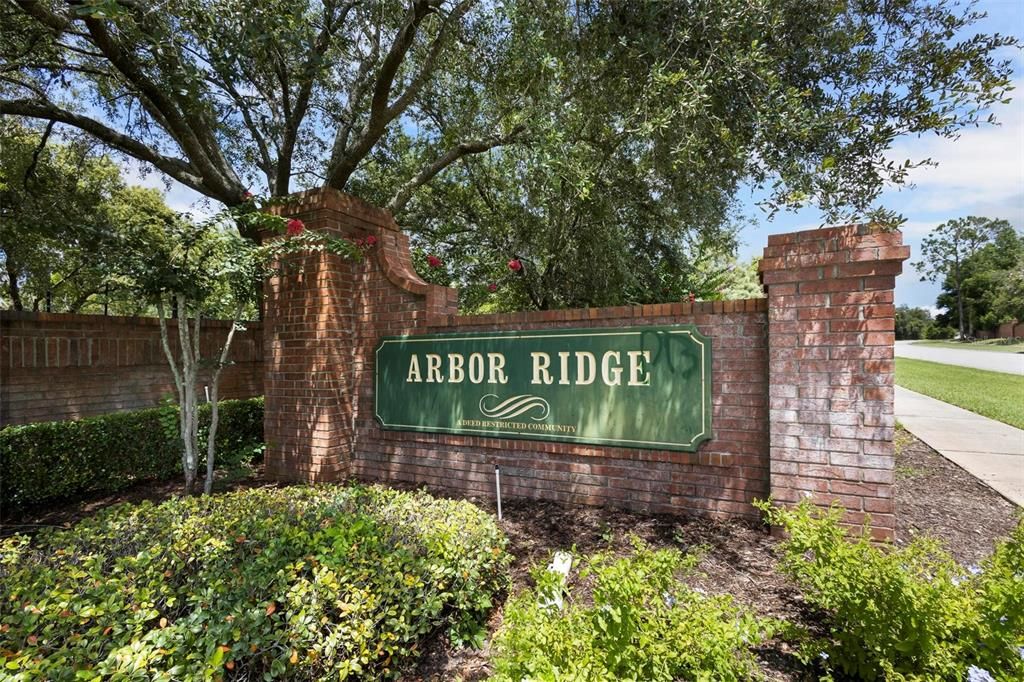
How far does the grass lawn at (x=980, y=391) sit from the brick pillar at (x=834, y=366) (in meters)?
7.32

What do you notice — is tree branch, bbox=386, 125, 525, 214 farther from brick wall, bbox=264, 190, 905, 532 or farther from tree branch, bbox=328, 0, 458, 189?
brick wall, bbox=264, 190, 905, 532

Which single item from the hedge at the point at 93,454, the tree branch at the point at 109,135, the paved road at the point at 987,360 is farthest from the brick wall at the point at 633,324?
the paved road at the point at 987,360

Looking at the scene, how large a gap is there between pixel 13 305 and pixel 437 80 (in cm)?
1187

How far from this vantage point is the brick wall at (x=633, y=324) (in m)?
2.99

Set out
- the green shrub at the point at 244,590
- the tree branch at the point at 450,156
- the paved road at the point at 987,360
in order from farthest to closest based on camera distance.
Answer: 1. the paved road at the point at 987,360
2. the tree branch at the point at 450,156
3. the green shrub at the point at 244,590

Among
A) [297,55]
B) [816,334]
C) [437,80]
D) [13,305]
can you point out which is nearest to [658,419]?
[816,334]

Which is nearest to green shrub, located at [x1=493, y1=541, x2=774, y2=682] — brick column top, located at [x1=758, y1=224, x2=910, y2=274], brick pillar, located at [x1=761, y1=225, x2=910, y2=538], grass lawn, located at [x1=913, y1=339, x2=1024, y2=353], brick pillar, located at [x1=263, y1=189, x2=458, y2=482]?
brick pillar, located at [x1=761, y1=225, x2=910, y2=538]

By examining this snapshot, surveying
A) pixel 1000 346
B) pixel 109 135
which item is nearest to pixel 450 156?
pixel 109 135

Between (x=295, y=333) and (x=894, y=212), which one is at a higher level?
(x=894, y=212)

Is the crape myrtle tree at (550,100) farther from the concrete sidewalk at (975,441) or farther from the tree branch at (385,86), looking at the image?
the concrete sidewalk at (975,441)

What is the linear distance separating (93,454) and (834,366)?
20.8 ft

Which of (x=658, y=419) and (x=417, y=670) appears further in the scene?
(x=658, y=419)

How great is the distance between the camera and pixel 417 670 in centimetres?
219

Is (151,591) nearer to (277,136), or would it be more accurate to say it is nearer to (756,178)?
(756,178)
